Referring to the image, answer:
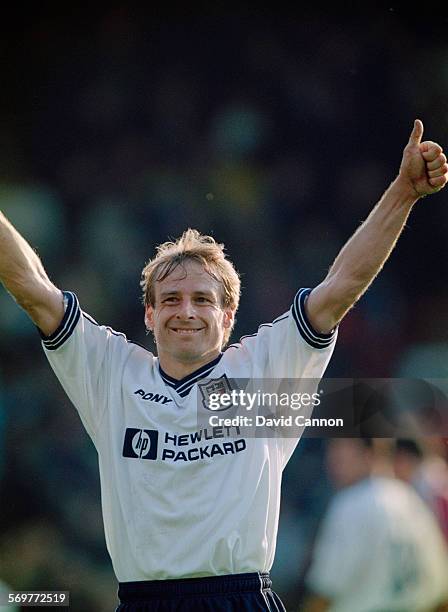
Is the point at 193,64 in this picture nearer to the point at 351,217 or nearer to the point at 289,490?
the point at 351,217

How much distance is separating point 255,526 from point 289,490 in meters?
2.97

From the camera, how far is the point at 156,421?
8.19ft

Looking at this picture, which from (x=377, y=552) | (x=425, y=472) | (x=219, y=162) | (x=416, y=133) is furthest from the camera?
(x=219, y=162)

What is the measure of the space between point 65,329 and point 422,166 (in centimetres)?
106

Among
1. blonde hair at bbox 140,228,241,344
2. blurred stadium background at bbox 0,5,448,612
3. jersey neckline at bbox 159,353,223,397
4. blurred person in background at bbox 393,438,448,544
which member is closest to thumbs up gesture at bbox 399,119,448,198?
blonde hair at bbox 140,228,241,344

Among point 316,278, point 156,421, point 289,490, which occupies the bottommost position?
point 156,421

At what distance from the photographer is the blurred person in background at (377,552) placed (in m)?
4.18

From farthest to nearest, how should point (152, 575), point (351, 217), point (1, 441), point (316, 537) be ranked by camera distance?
point (351, 217) → point (1, 441) → point (316, 537) → point (152, 575)

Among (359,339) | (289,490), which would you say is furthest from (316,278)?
(289,490)

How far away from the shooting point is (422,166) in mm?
2324

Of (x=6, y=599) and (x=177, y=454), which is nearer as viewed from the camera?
(x=177, y=454)

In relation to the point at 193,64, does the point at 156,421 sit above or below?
below

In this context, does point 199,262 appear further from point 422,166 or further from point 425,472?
point 425,472

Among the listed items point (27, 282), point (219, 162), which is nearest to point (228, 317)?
point (27, 282)
